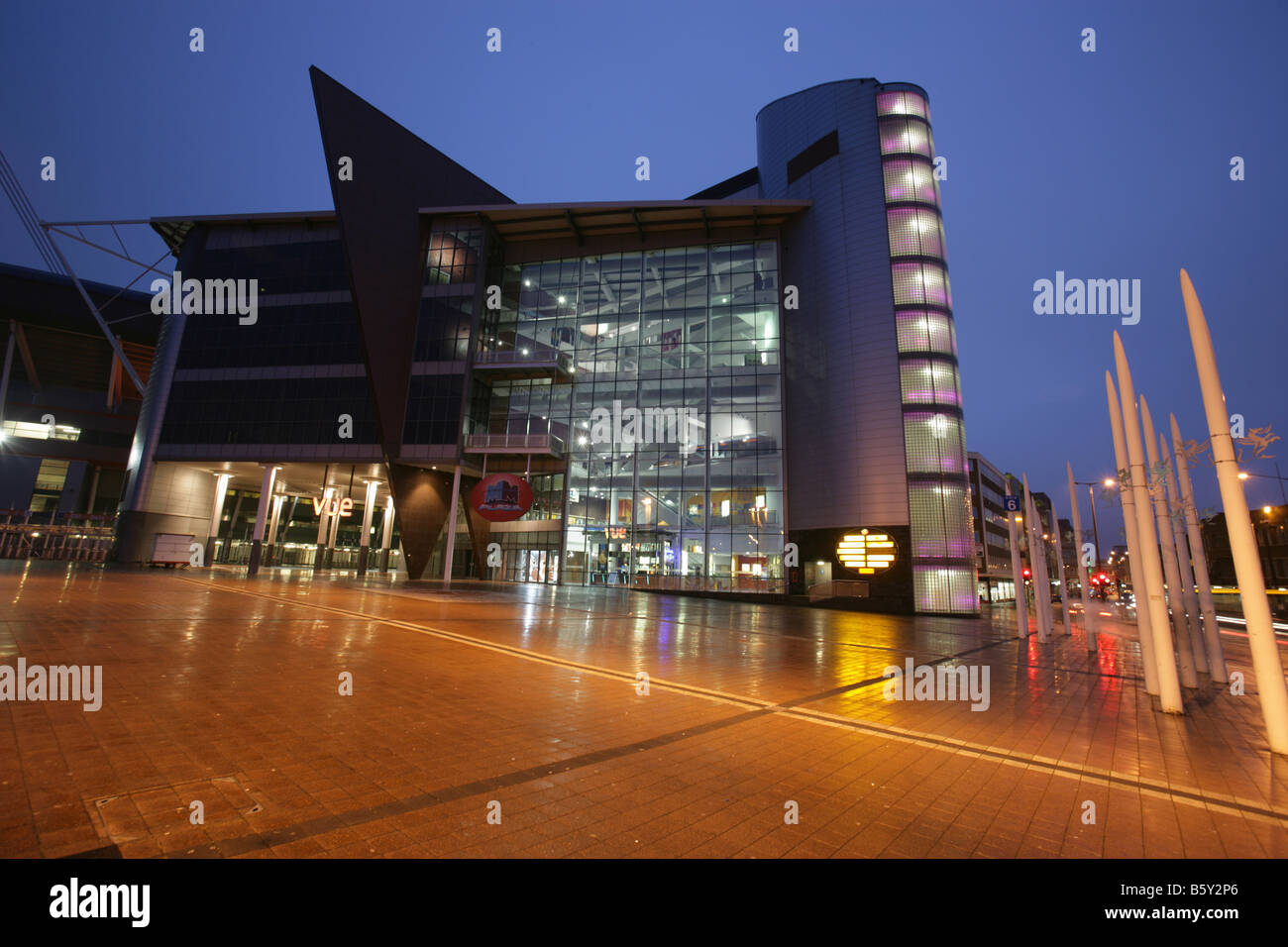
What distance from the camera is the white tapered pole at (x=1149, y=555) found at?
746 cm

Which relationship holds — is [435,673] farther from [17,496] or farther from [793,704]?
[17,496]

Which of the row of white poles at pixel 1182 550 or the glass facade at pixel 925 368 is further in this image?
the glass facade at pixel 925 368

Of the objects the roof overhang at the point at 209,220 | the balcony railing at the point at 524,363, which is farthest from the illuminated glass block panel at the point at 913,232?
the roof overhang at the point at 209,220

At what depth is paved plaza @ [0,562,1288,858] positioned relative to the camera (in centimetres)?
305

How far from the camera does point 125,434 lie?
56.6 meters

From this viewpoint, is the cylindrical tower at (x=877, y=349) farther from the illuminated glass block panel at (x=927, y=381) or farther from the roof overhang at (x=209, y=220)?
the roof overhang at (x=209, y=220)

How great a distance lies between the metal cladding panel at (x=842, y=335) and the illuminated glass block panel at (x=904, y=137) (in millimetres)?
686

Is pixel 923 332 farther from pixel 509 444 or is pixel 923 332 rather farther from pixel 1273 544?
pixel 1273 544

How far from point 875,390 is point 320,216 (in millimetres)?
43624

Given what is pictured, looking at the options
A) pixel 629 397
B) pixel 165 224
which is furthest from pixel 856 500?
pixel 165 224

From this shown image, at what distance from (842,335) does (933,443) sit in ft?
30.6

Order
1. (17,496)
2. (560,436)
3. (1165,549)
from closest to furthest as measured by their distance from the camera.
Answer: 1. (1165,549)
2. (560,436)
3. (17,496)
